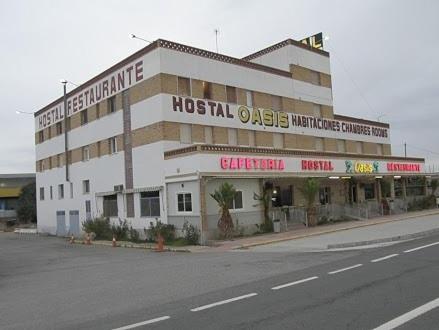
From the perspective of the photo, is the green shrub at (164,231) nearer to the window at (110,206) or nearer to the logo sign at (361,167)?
the window at (110,206)

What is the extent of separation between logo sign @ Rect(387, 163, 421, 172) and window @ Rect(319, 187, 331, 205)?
6.55m

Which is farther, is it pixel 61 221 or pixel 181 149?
pixel 61 221

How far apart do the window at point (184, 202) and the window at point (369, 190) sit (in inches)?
728

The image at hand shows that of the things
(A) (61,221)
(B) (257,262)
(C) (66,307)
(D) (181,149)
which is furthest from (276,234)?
(A) (61,221)

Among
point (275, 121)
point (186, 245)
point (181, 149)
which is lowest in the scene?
point (186, 245)

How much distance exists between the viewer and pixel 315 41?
43750 mm

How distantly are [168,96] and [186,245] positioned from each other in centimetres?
890

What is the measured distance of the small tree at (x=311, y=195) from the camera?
Answer: 30.9 metres

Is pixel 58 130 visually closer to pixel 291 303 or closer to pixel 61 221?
pixel 61 221

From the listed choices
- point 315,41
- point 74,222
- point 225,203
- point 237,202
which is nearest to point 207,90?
point 237,202

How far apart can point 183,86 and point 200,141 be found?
10.9 ft

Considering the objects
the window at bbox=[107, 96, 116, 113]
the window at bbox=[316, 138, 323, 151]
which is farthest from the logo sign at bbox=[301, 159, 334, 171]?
the window at bbox=[107, 96, 116, 113]

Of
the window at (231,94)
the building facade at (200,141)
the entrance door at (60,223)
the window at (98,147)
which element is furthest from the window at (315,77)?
the entrance door at (60,223)

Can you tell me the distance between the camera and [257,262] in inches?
648
